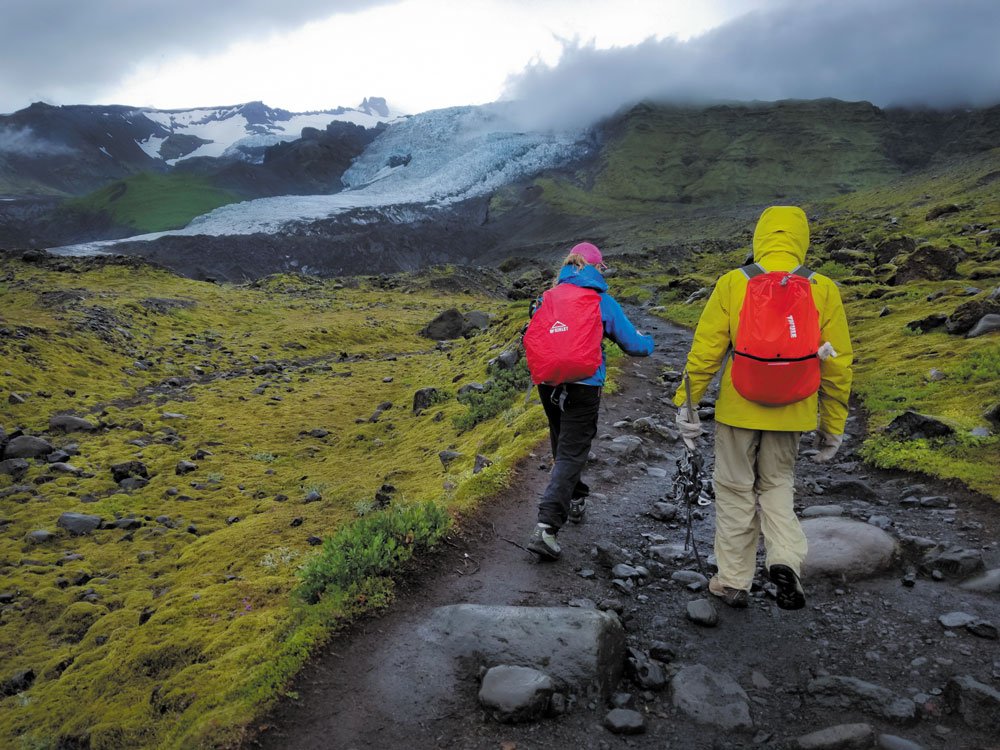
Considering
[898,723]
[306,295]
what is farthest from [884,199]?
[898,723]

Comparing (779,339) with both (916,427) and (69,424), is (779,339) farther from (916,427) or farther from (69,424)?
(69,424)

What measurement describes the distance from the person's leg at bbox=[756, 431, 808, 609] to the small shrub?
10.6 ft

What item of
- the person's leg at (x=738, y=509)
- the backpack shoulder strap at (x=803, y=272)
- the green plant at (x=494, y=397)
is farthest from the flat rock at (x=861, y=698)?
the green plant at (x=494, y=397)

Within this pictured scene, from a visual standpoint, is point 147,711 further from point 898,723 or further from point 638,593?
point 898,723

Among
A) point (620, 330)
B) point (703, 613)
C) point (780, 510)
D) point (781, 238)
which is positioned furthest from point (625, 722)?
point (781, 238)

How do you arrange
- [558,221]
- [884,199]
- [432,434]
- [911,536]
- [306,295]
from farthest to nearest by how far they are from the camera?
[558,221] → [884,199] → [306,295] → [432,434] → [911,536]

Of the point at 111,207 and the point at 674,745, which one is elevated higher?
the point at 111,207

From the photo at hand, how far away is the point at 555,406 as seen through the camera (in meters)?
6.86

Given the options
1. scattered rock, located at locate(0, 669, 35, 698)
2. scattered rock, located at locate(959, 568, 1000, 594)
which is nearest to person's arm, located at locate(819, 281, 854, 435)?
scattered rock, located at locate(959, 568, 1000, 594)

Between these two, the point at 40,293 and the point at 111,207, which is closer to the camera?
the point at 40,293

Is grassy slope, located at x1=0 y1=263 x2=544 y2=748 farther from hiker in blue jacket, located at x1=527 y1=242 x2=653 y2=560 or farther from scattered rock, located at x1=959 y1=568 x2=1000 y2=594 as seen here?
scattered rock, located at x1=959 y1=568 x2=1000 y2=594

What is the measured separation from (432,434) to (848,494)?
850 cm

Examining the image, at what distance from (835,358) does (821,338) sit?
0.21m

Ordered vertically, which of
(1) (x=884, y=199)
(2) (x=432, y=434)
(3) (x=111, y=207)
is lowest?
(2) (x=432, y=434)
